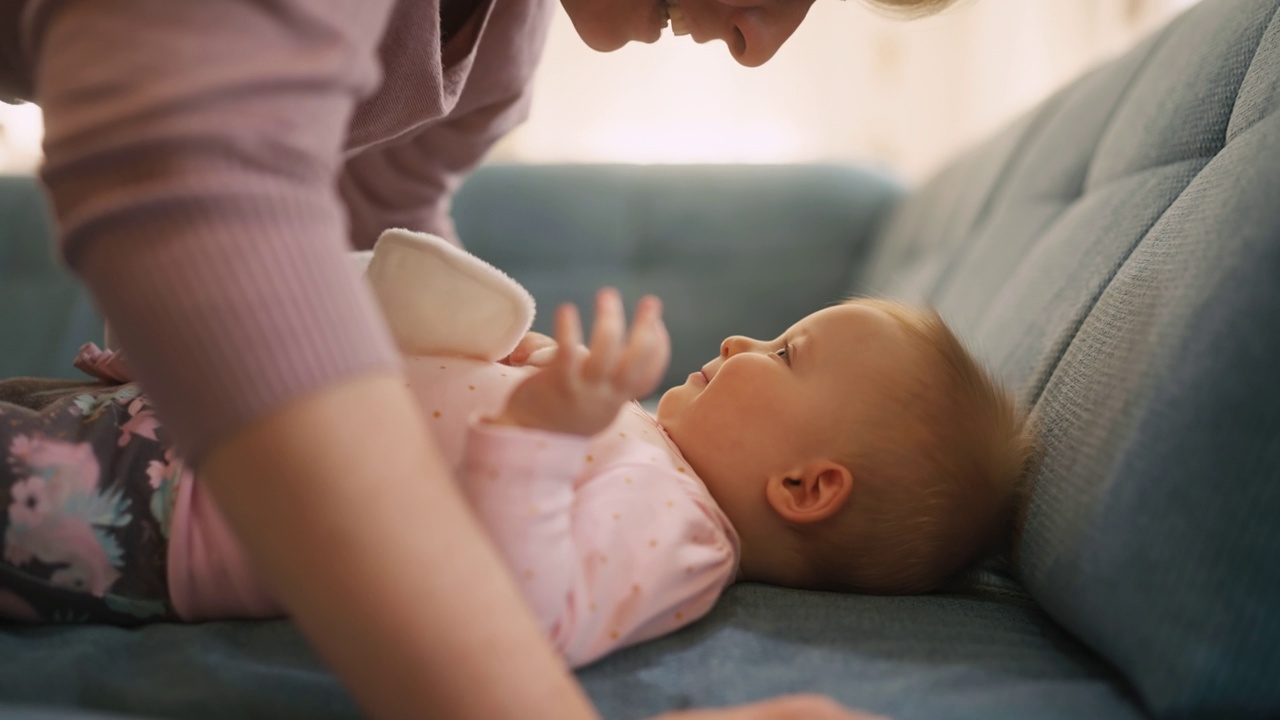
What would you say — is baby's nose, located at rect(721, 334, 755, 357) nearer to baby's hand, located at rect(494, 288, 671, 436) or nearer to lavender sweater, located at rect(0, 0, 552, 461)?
baby's hand, located at rect(494, 288, 671, 436)

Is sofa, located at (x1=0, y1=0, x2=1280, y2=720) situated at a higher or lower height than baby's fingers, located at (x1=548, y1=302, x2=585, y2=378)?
lower

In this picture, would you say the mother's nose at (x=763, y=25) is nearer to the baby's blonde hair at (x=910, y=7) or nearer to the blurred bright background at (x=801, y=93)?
the baby's blonde hair at (x=910, y=7)

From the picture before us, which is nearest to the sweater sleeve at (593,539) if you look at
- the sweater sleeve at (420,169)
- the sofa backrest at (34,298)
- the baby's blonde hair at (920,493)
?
the baby's blonde hair at (920,493)

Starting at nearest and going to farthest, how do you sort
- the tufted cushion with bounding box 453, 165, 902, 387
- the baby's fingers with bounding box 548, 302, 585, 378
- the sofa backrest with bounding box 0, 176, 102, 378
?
1. the baby's fingers with bounding box 548, 302, 585, 378
2. the sofa backrest with bounding box 0, 176, 102, 378
3. the tufted cushion with bounding box 453, 165, 902, 387

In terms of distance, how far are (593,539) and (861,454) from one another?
10.7 inches

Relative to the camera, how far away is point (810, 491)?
79 centimetres

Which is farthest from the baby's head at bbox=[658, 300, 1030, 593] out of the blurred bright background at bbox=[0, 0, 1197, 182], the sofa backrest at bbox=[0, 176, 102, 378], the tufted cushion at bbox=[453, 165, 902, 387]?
the blurred bright background at bbox=[0, 0, 1197, 182]

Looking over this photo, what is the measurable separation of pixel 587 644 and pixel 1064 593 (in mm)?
325

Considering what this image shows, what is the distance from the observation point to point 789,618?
68 cm

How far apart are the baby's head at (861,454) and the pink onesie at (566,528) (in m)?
0.06

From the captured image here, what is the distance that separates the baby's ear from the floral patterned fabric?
0.48 m

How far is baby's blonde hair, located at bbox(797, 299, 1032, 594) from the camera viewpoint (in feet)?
2.54

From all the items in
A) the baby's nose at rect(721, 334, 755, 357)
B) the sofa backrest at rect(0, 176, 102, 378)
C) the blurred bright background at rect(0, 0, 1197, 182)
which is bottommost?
the sofa backrest at rect(0, 176, 102, 378)

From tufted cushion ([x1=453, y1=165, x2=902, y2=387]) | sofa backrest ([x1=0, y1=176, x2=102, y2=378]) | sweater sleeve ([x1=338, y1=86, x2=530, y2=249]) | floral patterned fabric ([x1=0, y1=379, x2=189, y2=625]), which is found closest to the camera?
floral patterned fabric ([x1=0, y1=379, x2=189, y2=625])
